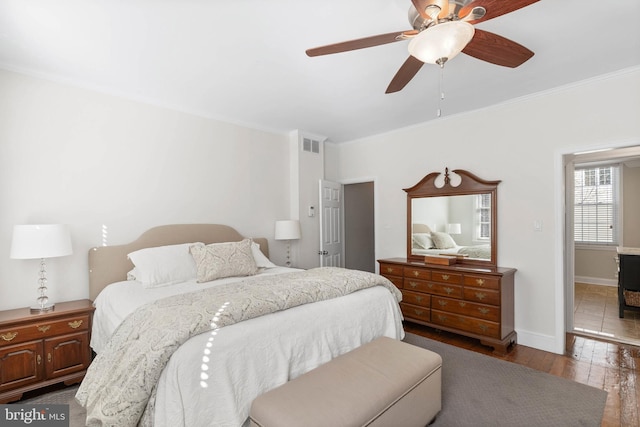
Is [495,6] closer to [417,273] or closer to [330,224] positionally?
[417,273]

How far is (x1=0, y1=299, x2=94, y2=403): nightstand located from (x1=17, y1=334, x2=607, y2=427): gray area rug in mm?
151

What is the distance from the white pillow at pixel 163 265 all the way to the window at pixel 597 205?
697cm

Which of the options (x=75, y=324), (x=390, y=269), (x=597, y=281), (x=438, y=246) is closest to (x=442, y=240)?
(x=438, y=246)

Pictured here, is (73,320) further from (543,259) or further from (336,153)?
(543,259)

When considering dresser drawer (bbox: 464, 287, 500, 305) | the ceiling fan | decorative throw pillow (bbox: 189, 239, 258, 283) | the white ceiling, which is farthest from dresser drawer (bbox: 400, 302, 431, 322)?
the ceiling fan

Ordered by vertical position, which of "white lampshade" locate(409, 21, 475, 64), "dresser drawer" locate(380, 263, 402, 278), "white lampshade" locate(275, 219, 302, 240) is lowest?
"dresser drawer" locate(380, 263, 402, 278)

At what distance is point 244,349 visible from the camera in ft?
5.63

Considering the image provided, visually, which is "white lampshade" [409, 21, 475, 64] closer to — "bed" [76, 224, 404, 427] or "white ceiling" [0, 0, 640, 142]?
"white ceiling" [0, 0, 640, 142]

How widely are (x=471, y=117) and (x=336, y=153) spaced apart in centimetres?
219

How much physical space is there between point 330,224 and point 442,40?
3.60 m

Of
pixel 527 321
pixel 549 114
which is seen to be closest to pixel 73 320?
pixel 527 321

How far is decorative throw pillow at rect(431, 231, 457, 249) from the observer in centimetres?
394

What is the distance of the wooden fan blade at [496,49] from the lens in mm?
1765

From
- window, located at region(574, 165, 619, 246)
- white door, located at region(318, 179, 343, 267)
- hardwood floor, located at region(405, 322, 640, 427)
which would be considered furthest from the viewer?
window, located at region(574, 165, 619, 246)
